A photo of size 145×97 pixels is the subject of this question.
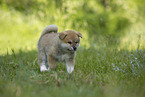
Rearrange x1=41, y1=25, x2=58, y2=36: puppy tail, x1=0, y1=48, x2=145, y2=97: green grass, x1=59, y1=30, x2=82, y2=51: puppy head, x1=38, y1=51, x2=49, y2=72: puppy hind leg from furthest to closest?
1. x1=41, y1=25, x2=58, y2=36: puppy tail
2. x1=38, y1=51, x2=49, y2=72: puppy hind leg
3. x1=59, y1=30, x2=82, y2=51: puppy head
4. x1=0, y1=48, x2=145, y2=97: green grass

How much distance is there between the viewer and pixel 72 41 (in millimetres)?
3029

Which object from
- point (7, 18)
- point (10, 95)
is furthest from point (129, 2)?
point (10, 95)

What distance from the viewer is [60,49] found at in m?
3.18

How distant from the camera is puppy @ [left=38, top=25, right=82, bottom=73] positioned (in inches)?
120

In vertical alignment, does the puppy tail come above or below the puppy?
above

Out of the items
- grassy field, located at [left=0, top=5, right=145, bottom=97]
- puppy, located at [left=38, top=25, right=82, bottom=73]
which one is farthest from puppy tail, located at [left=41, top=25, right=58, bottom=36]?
grassy field, located at [left=0, top=5, right=145, bottom=97]

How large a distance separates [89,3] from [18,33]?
3570mm

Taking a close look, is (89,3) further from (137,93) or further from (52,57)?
(137,93)

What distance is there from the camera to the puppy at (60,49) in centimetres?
306

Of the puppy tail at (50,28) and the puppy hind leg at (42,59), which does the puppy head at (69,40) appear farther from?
the puppy tail at (50,28)

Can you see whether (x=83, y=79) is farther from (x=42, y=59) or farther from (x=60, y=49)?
(x=42, y=59)

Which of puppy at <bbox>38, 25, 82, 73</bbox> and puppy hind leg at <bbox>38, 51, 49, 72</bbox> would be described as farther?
puppy hind leg at <bbox>38, 51, 49, 72</bbox>

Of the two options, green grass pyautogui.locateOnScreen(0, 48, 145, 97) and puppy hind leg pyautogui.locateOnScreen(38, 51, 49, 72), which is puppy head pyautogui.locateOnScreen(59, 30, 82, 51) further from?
puppy hind leg pyautogui.locateOnScreen(38, 51, 49, 72)

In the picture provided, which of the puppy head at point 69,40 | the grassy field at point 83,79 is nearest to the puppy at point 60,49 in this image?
the puppy head at point 69,40
